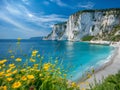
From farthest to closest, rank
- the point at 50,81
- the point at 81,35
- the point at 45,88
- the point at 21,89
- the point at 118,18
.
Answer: the point at 81,35 < the point at 118,18 < the point at 50,81 < the point at 45,88 < the point at 21,89

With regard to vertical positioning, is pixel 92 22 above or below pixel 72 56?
above

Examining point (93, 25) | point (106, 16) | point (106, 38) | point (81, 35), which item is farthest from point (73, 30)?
point (106, 38)

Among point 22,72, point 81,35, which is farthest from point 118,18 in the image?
point 22,72

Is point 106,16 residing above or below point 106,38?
above

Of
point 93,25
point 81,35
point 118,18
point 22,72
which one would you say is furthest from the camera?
point 81,35

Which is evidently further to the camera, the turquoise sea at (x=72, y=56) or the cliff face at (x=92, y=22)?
the cliff face at (x=92, y=22)

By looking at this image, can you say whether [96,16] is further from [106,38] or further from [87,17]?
[106,38]

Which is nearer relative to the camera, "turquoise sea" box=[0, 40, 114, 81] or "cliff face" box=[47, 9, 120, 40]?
"turquoise sea" box=[0, 40, 114, 81]

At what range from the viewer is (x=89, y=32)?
16675cm

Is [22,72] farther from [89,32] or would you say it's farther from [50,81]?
[89,32]

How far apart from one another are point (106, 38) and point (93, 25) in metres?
31.1

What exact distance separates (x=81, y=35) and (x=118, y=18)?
3631cm

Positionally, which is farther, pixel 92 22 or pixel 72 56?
pixel 92 22

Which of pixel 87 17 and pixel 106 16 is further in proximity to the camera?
pixel 87 17
